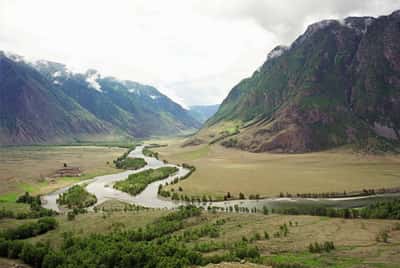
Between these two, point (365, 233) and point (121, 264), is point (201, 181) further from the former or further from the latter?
point (121, 264)

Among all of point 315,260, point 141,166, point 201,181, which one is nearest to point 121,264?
point 315,260

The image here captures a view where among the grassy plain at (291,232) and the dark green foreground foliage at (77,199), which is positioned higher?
the dark green foreground foliage at (77,199)

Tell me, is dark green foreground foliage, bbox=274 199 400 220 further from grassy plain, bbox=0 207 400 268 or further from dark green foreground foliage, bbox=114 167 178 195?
Result: dark green foreground foliage, bbox=114 167 178 195

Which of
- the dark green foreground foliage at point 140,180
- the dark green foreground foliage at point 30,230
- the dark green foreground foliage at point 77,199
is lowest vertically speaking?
the dark green foreground foliage at point 30,230

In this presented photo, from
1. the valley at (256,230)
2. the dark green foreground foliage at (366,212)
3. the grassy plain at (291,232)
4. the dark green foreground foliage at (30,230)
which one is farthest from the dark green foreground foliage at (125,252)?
the dark green foreground foliage at (366,212)

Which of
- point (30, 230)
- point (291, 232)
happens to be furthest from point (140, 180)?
point (291, 232)

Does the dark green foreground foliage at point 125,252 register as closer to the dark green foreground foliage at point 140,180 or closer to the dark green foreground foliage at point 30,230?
the dark green foreground foliage at point 30,230
